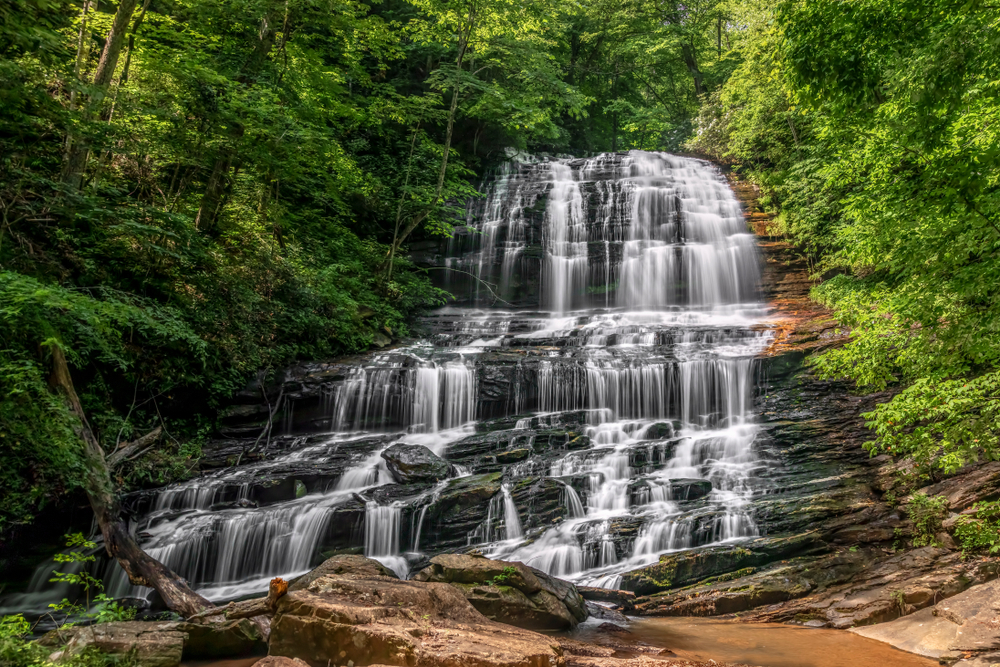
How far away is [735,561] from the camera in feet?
24.1

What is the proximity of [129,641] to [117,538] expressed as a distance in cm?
259

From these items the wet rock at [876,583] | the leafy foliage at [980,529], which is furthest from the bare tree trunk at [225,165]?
the leafy foliage at [980,529]

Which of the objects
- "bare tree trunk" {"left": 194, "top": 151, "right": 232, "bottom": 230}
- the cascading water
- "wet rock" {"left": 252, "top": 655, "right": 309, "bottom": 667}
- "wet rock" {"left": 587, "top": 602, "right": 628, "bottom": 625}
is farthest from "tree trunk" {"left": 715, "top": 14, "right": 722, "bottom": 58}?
"wet rock" {"left": 252, "top": 655, "right": 309, "bottom": 667}

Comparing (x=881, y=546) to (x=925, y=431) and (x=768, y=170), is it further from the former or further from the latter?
(x=768, y=170)

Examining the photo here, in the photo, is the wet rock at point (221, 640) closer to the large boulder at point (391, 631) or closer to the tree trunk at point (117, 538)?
the large boulder at point (391, 631)

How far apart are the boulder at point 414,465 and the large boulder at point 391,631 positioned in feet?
14.9

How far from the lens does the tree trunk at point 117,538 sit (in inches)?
257

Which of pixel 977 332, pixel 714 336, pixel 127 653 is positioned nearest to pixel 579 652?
pixel 127 653

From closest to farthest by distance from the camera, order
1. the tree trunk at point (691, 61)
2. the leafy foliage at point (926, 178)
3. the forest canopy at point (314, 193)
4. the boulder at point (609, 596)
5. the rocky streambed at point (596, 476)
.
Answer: the leafy foliage at point (926, 178) < the forest canopy at point (314, 193) < the boulder at point (609, 596) < the rocky streambed at point (596, 476) < the tree trunk at point (691, 61)

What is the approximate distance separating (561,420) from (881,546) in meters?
5.92

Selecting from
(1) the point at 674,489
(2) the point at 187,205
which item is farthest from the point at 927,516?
(2) the point at 187,205

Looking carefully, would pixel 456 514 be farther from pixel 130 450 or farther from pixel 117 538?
pixel 130 450

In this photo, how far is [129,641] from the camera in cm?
464

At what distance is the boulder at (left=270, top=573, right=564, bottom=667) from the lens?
4.05 metres
